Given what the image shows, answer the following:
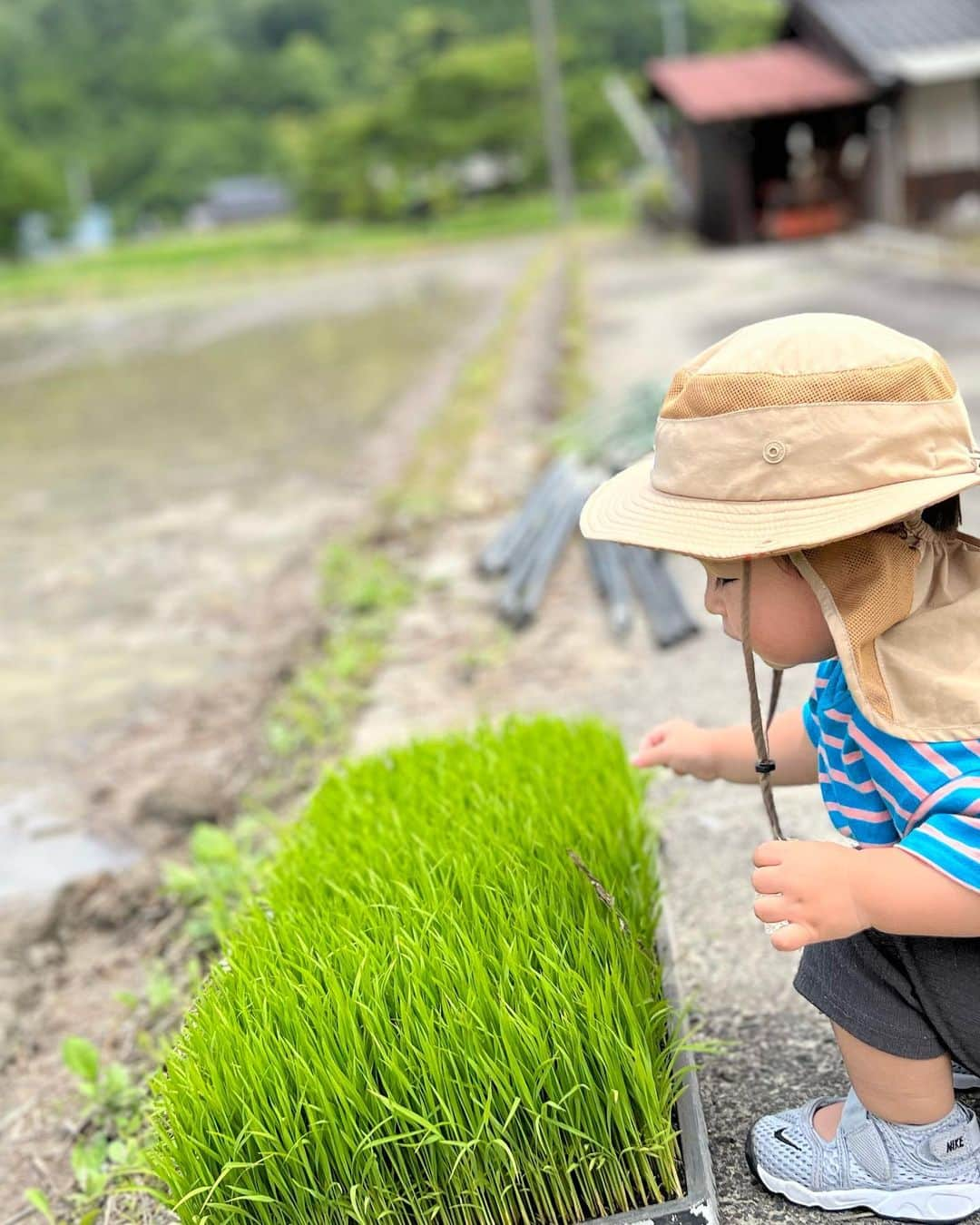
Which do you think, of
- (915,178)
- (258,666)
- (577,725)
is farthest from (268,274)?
(577,725)

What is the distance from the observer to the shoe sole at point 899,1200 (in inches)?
65.9

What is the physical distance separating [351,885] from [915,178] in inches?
814

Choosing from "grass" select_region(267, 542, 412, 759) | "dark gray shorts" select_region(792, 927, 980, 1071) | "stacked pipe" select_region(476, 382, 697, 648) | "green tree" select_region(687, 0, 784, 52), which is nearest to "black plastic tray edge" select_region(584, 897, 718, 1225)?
"dark gray shorts" select_region(792, 927, 980, 1071)

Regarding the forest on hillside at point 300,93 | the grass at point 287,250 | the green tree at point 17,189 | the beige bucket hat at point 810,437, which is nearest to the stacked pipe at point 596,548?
the beige bucket hat at point 810,437

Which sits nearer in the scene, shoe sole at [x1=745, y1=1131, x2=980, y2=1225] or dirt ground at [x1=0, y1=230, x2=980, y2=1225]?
shoe sole at [x1=745, y1=1131, x2=980, y2=1225]

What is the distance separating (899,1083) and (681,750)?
1.94 ft

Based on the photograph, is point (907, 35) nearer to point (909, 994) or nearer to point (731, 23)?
point (909, 994)

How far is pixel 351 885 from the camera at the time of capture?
2.11 m

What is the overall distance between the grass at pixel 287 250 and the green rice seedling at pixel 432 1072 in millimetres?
33821

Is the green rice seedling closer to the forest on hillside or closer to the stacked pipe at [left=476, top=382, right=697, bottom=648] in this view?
the stacked pipe at [left=476, top=382, right=697, bottom=648]

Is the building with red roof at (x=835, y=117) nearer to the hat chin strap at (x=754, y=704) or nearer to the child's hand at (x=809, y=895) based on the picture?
the hat chin strap at (x=754, y=704)

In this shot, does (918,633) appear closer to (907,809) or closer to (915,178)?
(907,809)

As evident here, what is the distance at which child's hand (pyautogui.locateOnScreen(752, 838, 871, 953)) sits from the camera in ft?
5.03

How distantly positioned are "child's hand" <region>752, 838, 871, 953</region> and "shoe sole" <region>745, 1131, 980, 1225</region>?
0.39m
